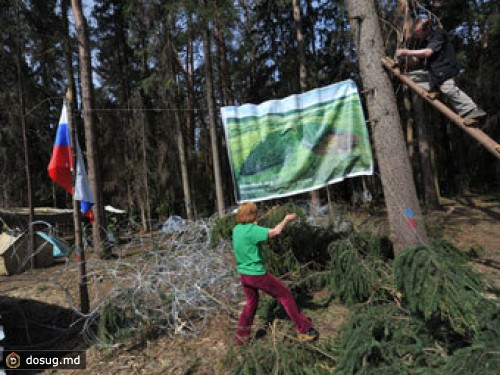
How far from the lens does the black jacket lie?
12.2ft

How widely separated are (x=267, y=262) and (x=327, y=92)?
2803 millimetres

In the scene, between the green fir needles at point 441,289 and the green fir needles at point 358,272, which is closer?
the green fir needles at point 441,289

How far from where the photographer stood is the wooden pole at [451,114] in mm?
3438

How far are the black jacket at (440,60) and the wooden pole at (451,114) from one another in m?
0.20

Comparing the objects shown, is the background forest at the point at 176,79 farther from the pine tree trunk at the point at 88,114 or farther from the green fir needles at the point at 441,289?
the green fir needles at the point at 441,289

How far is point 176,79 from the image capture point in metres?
13.5

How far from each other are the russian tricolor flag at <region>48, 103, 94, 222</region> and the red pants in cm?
260

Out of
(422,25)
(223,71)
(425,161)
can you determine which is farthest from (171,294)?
→ (223,71)

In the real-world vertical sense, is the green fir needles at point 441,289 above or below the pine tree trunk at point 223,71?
below

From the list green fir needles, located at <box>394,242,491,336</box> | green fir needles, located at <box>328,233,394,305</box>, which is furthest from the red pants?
green fir needles, located at <box>394,242,491,336</box>

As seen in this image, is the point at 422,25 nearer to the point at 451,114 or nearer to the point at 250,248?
the point at 451,114

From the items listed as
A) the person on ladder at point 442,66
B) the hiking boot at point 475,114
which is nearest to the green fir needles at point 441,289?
the hiking boot at point 475,114

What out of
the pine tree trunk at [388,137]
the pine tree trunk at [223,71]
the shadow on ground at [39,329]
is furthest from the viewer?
the pine tree trunk at [223,71]

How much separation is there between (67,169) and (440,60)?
4.92 metres
